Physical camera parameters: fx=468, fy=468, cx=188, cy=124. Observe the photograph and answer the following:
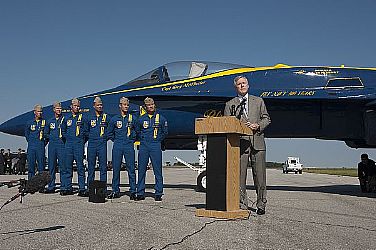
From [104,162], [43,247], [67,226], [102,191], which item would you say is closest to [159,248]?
[43,247]

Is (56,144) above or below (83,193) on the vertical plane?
above

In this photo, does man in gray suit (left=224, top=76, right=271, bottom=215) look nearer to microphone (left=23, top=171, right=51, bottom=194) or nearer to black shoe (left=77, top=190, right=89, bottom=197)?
microphone (left=23, top=171, right=51, bottom=194)

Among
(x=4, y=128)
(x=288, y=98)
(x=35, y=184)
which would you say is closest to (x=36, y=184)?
(x=35, y=184)

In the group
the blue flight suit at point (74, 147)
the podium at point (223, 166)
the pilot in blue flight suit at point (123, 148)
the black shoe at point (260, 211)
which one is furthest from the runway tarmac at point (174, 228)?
the blue flight suit at point (74, 147)

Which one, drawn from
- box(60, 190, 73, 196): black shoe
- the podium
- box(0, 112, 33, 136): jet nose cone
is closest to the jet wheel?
box(60, 190, 73, 196): black shoe

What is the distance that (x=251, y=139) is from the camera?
6930mm

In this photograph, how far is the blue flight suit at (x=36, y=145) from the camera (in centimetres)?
1077

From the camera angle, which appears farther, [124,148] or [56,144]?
[56,144]

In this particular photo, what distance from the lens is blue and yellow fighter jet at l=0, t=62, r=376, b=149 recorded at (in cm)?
1056

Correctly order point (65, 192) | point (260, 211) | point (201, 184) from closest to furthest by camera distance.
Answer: point (260, 211)
point (65, 192)
point (201, 184)

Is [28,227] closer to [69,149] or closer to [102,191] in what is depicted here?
[102,191]

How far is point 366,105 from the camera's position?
10430 mm

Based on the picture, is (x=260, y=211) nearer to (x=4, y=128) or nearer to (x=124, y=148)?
(x=124, y=148)

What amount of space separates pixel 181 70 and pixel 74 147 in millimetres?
3231
